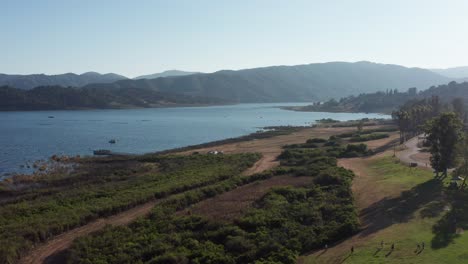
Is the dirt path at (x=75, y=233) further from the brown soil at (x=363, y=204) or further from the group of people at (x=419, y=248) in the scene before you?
Answer: the group of people at (x=419, y=248)

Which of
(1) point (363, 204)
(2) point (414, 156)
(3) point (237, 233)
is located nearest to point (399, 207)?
(1) point (363, 204)

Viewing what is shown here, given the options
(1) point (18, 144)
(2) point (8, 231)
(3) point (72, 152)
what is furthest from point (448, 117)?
(1) point (18, 144)

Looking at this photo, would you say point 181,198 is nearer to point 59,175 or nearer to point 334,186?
point 334,186

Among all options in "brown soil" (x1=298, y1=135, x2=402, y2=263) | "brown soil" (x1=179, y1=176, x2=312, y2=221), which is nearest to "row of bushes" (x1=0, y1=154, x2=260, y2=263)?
"brown soil" (x1=179, y1=176, x2=312, y2=221)

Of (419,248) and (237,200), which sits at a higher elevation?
(419,248)

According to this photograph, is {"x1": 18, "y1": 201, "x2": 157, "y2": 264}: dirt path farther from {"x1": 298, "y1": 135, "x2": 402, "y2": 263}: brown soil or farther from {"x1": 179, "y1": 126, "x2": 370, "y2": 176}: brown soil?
{"x1": 179, "y1": 126, "x2": 370, "y2": 176}: brown soil

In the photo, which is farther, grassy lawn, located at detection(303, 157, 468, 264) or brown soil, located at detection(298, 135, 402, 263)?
brown soil, located at detection(298, 135, 402, 263)

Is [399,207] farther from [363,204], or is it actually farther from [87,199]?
[87,199]
